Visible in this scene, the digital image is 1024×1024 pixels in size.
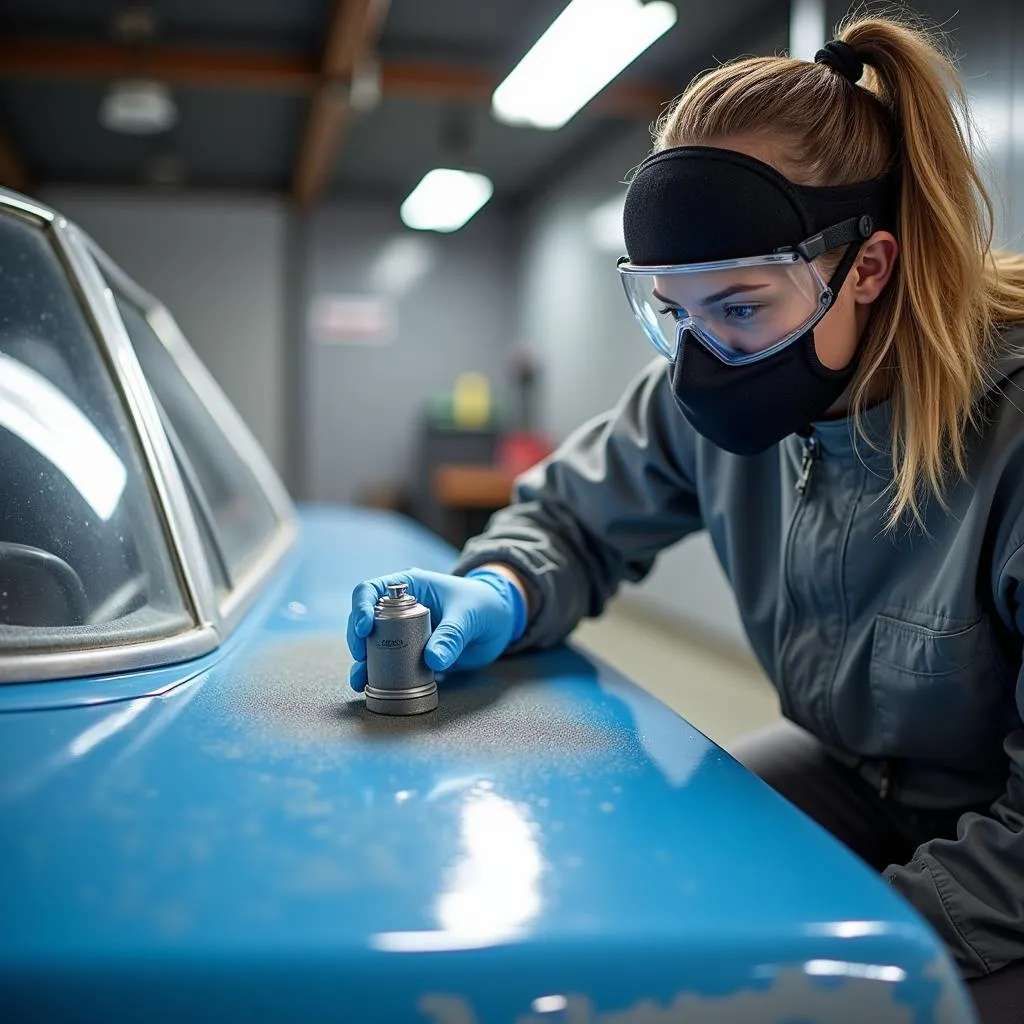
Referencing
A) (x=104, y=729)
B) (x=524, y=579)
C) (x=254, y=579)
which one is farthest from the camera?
(x=254, y=579)

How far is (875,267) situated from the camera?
1.23 meters

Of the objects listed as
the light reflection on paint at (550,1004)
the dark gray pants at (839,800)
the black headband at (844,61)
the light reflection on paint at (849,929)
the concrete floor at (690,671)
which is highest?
the black headband at (844,61)

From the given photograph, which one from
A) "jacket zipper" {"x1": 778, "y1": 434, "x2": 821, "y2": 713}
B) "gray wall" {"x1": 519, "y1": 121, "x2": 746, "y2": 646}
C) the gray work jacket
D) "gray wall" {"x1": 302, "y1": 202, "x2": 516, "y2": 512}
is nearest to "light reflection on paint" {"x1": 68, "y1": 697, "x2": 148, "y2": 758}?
the gray work jacket

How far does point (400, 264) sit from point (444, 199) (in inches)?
48.7

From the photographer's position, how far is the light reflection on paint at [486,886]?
621mm

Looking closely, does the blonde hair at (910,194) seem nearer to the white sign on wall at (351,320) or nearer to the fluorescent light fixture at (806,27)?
the fluorescent light fixture at (806,27)

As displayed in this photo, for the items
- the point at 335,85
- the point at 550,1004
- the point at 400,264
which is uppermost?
the point at 335,85

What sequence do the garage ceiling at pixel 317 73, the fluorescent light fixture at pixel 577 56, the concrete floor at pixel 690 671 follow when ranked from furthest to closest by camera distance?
the garage ceiling at pixel 317 73
the fluorescent light fixture at pixel 577 56
the concrete floor at pixel 690 671

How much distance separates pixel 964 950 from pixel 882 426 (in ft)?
1.89

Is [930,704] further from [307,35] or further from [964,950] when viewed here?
[307,35]

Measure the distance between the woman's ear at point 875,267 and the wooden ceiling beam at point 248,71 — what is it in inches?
173

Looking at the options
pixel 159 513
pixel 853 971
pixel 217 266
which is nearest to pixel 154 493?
pixel 159 513

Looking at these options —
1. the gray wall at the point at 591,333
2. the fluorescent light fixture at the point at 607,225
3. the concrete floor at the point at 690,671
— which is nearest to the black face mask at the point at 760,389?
the concrete floor at the point at 690,671

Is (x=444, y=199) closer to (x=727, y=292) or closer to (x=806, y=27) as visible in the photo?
(x=806, y=27)
